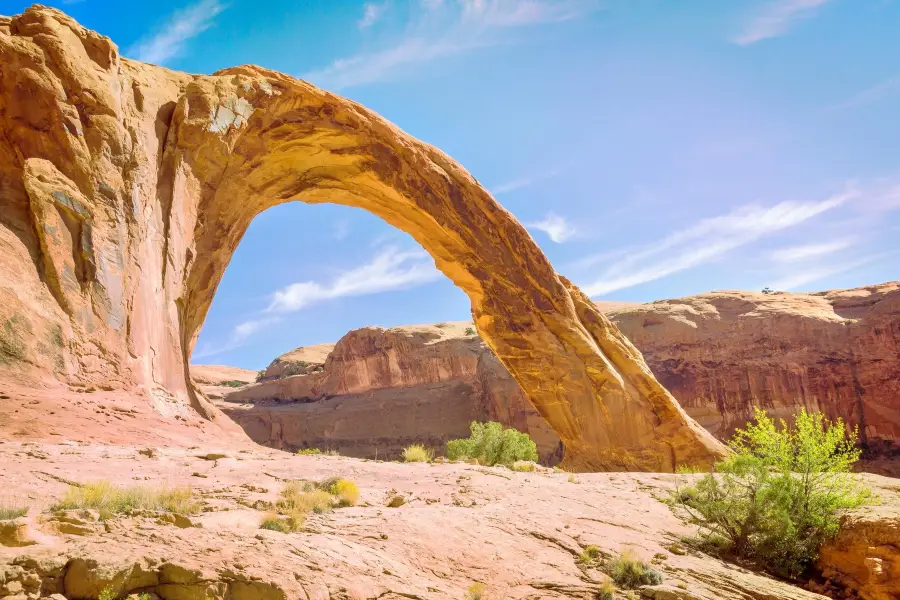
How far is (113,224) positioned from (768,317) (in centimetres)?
3958

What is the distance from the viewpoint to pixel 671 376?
40.0 meters

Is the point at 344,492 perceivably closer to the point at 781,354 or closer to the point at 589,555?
the point at 589,555

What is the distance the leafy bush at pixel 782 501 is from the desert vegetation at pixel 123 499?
7.26m

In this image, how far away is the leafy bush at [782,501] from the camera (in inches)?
334

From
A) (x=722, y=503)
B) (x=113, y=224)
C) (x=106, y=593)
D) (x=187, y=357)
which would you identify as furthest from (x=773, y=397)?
(x=106, y=593)

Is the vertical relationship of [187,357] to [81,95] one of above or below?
below

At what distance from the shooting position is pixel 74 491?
16.1 feet

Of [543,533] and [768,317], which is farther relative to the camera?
[768,317]

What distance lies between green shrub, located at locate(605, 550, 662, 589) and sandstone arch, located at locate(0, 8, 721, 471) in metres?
7.86

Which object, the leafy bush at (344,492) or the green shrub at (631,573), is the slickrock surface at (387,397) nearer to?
the leafy bush at (344,492)

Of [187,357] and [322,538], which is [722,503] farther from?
[187,357]

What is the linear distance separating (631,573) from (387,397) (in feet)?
150

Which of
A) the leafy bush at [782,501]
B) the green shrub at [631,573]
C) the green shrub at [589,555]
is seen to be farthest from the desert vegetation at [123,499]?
the leafy bush at [782,501]

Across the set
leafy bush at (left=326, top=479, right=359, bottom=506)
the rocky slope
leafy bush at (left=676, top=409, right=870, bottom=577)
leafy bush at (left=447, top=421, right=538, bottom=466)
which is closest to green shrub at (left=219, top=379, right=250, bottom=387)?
the rocky slope
